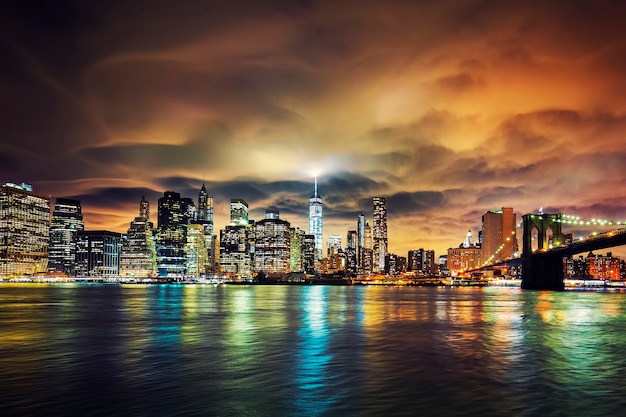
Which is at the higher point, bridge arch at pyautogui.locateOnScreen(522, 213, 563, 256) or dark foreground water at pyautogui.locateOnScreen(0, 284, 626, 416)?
bridge arch at pyautogui.locateOnScreen(522, 213, 563, 256)

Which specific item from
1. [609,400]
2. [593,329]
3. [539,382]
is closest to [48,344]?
[539,382]

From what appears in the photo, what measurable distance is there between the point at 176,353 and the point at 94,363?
4.85 meters

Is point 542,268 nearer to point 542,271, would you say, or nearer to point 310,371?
point 542,271

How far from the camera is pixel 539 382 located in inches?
983

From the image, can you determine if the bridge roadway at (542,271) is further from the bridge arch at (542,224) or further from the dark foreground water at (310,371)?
the dark foreground water at (310,371)

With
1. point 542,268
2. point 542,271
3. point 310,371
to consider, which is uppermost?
point 542,268

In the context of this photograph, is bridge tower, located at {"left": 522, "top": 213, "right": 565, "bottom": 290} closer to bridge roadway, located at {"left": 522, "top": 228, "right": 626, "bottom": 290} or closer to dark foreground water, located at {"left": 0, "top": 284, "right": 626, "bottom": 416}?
bridge roadway, located at {"left": 522, "top": 228, "right": 626, "bottom": 290}

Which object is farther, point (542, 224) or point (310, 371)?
point (542, 224)

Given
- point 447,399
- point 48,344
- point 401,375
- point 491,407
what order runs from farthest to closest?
point 48,344, point 401,375, point 447,399, point 491,407

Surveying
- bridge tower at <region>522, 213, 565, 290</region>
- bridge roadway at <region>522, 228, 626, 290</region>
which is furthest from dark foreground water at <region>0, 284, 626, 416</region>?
bridge tower at <region>522, 213, 565, 290</region>

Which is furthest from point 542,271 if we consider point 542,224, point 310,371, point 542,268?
point 310,371

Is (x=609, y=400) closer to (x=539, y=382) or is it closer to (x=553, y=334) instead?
(x=539, y=382)

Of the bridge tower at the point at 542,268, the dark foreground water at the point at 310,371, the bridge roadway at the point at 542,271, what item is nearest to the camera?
the dark foreground water at the point at 310,371

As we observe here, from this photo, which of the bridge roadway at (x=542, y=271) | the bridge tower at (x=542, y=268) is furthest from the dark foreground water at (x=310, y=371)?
the bridge tower at (x=542, y=268)
